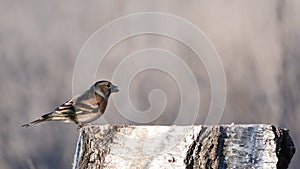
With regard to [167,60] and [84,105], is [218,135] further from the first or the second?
[84,105]

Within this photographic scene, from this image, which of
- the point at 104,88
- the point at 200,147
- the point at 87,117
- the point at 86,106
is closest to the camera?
the point at 200,147

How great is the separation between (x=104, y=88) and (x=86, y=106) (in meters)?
0.30

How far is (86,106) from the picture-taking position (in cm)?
458

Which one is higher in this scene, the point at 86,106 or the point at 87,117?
the point at 86,106

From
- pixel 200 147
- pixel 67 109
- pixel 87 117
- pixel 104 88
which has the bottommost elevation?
pixel 200 147

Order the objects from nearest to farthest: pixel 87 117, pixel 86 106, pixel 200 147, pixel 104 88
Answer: pixel 200 147 → pixel 87 117 → pixel 86 106 → pixel 104 88

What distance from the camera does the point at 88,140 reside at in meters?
3.05

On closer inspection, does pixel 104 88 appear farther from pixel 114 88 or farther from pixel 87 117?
pixel 87 117

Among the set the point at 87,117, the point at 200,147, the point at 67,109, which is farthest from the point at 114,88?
the point at 200,147

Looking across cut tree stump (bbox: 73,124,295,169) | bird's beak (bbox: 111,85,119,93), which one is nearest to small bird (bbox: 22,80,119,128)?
bird's beak (bbox: 111,85,119,93)

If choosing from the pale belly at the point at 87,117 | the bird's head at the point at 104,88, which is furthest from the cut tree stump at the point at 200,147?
the bird's head at the point at 104,88

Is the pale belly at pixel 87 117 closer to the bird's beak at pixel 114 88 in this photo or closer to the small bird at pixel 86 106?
the small bird at pixel 86 106

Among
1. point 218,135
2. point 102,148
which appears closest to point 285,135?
point 218,135

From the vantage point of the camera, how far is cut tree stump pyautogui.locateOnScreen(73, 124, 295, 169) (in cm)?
283
